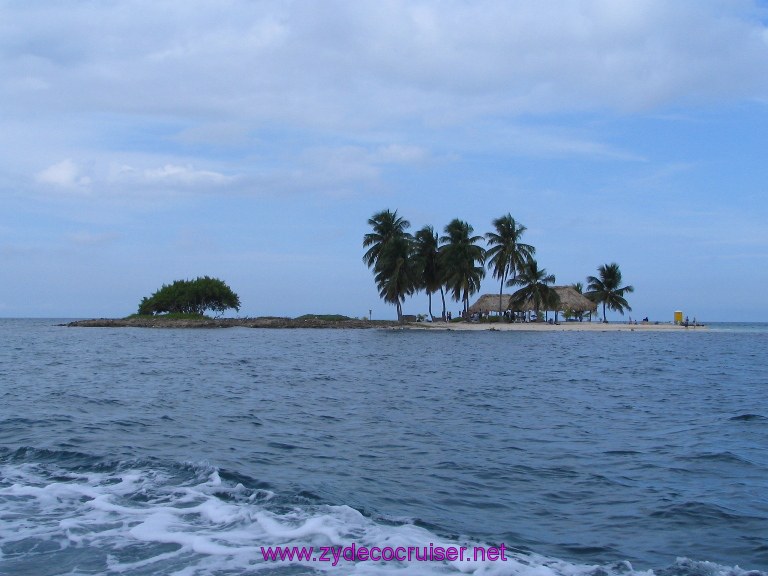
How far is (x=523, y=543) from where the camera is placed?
6.07 metres

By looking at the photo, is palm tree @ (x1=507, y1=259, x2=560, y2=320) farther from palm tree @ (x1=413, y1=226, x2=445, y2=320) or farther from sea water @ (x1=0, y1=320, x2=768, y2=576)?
sea water @ (x1=0, y1=320, x2=768, y2=576)

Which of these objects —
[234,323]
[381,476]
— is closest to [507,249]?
[234,323]

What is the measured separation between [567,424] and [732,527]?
5902mm

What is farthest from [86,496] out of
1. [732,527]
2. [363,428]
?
[732,527]

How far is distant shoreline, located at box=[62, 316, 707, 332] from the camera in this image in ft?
192

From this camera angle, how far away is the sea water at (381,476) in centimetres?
579

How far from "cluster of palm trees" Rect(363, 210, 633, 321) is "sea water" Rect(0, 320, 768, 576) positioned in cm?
3966

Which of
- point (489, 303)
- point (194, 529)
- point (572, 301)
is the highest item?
point (572, 301)

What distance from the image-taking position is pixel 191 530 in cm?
626

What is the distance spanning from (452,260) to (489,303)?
13111mm

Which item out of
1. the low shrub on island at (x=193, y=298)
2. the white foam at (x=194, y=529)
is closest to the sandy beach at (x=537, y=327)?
the low shrub on island at (x=193, y=298)

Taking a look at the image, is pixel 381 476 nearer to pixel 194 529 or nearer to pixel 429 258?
pixel 194 529

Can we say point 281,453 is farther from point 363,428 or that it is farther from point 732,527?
point 732,527

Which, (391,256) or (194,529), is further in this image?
(391,256)
